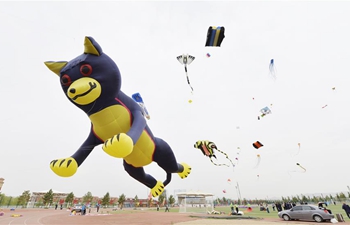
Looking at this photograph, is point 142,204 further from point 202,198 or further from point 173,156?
point 173,156

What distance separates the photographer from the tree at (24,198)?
41594 mm

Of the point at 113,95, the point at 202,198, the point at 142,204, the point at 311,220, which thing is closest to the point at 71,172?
the point at 113,95

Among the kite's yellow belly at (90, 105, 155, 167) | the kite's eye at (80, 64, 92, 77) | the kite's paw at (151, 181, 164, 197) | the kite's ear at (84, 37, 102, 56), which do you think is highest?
the kite's ear at (84, 37, 102, 56)

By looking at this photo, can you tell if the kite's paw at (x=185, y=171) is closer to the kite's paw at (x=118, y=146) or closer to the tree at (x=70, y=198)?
the kite's paw at (x=118, y=146)

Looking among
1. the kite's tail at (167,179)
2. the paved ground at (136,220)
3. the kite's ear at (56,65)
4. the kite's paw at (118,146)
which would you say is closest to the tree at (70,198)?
the paved ground at (136,220)

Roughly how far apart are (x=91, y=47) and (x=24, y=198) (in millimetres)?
53399

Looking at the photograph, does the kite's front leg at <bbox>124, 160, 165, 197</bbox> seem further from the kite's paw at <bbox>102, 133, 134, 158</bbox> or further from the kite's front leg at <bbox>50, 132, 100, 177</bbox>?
the kite's paw at <bbox>102, 133, 134, 158</bbox>

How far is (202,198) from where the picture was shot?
85.1ft

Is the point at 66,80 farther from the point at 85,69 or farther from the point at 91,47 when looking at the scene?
the point at 91,47

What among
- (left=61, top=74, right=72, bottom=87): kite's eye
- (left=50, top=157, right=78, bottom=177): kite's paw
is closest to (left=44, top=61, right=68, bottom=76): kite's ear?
(left=61, top=74, right=72, bottom=87): kite's eye

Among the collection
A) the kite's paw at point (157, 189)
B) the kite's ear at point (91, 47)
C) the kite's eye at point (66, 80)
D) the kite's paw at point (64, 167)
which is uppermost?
the kite's ear at point (91, 47)

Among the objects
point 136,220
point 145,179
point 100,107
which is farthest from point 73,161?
point 136,220

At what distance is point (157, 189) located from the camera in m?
5.15

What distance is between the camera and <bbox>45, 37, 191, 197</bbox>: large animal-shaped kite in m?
3.28
